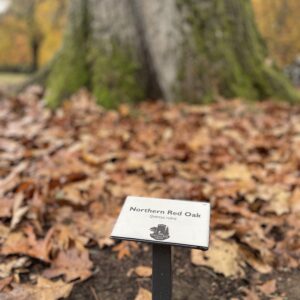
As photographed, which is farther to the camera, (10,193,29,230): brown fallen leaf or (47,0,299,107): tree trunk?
(47,0,299,107): tree trunk

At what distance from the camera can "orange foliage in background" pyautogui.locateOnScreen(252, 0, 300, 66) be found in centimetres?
1591

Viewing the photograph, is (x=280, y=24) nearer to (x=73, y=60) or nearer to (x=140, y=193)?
(x=73, y=60)

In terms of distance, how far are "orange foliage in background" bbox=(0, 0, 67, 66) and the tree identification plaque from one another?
25.2m

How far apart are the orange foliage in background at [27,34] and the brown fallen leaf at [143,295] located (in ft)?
82.4

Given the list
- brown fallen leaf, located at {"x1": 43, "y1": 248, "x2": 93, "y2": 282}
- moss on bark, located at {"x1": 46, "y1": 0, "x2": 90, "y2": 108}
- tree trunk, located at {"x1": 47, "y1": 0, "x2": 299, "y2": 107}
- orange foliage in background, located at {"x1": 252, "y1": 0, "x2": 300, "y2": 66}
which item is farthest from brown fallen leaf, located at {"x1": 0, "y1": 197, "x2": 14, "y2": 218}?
orange foliage in background, located at {"x1": 252, "y1": 0, "x2": 300, "y2": 66}

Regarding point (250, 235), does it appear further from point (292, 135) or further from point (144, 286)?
point (292, 135)

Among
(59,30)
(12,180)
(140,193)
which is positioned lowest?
(140,193)

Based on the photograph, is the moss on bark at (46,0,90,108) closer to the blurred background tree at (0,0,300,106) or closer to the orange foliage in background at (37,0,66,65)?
the blurred background tree at (0,0,300,106)

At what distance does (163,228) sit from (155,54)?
3.93 m

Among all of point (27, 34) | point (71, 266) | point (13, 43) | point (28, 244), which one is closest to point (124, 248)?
point (71, 266)

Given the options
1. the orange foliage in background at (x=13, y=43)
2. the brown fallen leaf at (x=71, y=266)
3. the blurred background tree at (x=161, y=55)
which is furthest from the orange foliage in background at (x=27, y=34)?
the brown fallen leaf at (x=71, y=266)

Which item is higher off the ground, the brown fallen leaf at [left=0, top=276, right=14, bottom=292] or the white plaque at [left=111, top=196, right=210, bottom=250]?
the white plaque at [left=111, top=196, right=210, bottom=250]

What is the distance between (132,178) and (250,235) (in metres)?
1.07

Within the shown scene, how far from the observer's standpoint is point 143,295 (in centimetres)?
188
